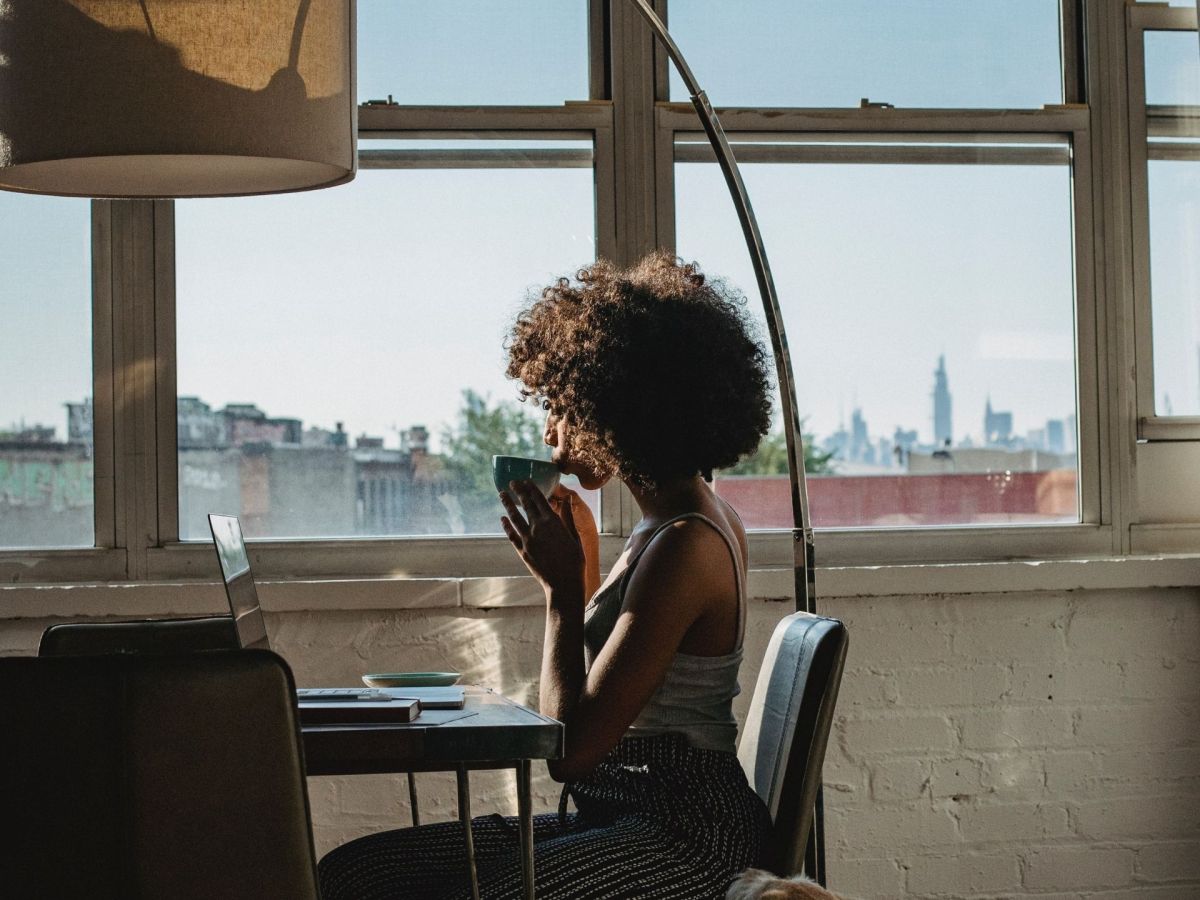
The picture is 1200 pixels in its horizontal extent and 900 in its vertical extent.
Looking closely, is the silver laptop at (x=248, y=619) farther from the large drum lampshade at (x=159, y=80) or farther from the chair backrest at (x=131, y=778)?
the large drum lampshade at (x=159, y=80)

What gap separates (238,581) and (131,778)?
2.30 ft

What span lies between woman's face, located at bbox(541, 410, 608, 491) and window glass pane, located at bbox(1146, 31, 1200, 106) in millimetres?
1898

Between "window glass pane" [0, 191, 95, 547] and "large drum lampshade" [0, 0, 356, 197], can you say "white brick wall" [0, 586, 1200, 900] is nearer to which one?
"window glass pane" [0, 191, 95, 547]

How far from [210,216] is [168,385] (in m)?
0.38

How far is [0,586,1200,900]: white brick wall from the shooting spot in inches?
110

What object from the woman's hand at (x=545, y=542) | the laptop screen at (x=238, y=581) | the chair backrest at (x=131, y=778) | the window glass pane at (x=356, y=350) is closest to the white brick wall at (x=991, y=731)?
the window glass pane at (x=356, y=350)

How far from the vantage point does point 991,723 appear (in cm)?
290

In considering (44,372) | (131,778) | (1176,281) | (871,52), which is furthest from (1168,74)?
(131,778)

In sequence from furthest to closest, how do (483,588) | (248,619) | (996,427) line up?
(996,427), (483,588), (248,619)

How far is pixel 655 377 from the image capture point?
1.86 meters

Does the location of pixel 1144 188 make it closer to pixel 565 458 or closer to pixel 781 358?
pixel 781 358

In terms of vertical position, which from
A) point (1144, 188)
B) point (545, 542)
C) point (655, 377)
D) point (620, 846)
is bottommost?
point (620, 846)

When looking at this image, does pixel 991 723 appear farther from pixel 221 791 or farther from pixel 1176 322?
pixel 221 791

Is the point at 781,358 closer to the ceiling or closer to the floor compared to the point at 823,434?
closer to the ceiling
